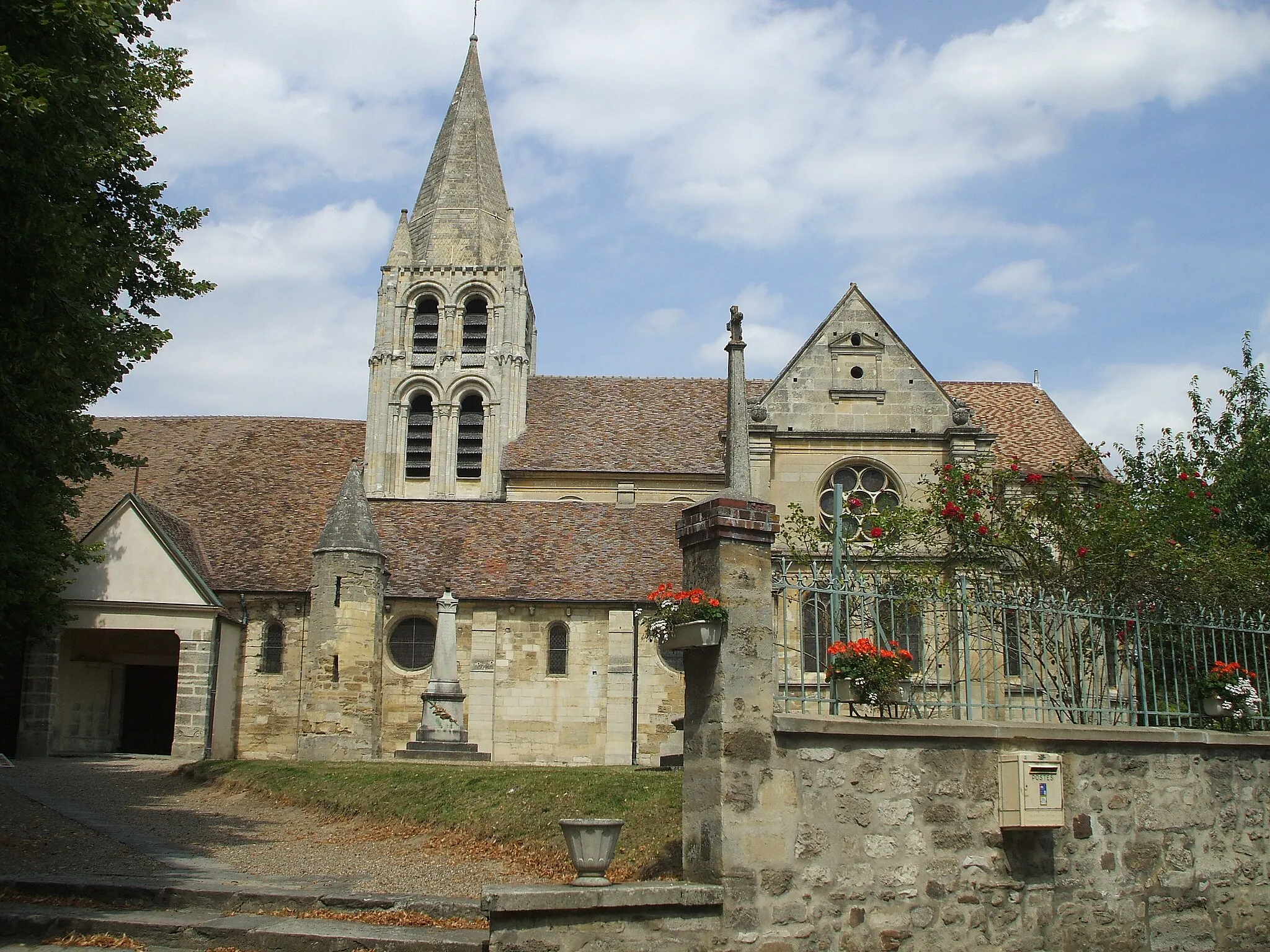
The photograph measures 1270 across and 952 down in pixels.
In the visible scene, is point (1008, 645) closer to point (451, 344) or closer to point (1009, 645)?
point (1009, 645)

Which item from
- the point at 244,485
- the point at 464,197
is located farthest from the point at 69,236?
the point at 464,197

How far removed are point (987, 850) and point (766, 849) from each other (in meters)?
1.86

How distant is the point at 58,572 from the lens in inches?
730

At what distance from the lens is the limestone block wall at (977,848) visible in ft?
27.3

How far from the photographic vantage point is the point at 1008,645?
34.2 ft

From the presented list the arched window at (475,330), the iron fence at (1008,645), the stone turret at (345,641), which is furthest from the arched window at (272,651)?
the iron fence at (1008,645)

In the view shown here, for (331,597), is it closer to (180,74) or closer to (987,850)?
(180,74)

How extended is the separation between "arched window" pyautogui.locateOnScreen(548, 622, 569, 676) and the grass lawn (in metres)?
5.56

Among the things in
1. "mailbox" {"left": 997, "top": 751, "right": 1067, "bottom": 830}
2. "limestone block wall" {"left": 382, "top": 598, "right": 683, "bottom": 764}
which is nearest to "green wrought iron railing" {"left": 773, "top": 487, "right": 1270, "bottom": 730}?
"mailbox" {"left": 997, "top": 751, "right": 1067, "bottom": 830}

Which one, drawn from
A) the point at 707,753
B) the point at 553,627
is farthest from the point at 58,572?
the point at 707,753

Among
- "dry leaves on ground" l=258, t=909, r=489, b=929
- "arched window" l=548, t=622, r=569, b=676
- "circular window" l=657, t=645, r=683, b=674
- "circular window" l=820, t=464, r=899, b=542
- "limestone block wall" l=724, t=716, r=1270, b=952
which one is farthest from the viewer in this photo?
"circular window" l=820, t=464, r=899, b=542

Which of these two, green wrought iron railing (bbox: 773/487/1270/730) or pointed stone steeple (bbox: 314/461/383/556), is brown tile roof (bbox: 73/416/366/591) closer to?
pointed stone steeple (bbox: 314/461/383/556)

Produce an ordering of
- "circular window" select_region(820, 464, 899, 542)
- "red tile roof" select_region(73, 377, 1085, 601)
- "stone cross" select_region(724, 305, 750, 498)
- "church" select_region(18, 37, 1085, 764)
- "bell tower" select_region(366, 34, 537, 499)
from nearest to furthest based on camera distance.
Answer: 1. "stone cross" select_region(724, 305, 750, 498)
2. "church" select_region(18, 37, 1085, 764)
3. "red tile roof" select_region(73, 377, 1085, 601)
4. "circular window" select_region(820, 464, 899, 542)
5. "bell tower" select_region(366, 34, 537, 499)

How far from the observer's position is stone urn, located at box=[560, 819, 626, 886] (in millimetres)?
8211
